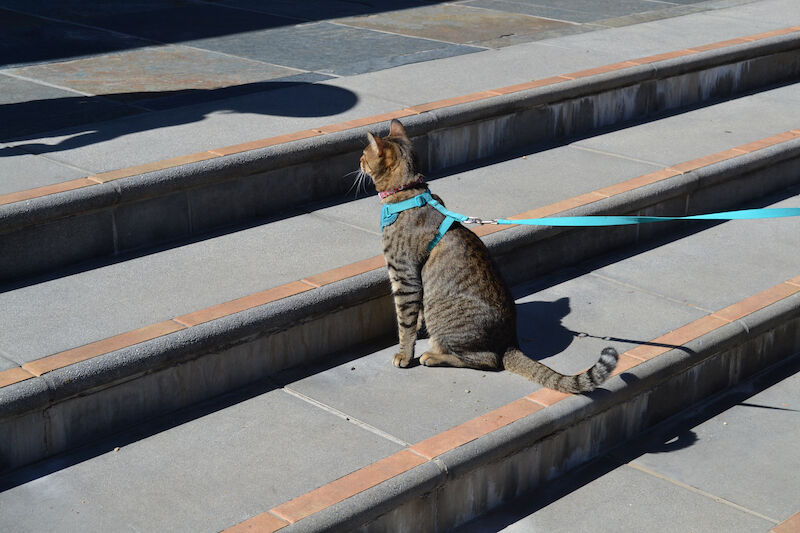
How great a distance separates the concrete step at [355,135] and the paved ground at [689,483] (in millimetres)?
2722

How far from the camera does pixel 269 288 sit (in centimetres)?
547

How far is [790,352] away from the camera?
20.6 feet

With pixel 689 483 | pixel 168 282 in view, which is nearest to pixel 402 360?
pixel 168 282

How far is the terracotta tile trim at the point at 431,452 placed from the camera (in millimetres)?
4090

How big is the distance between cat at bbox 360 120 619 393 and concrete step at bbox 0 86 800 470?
368mm

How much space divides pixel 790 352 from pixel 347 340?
2764 mm

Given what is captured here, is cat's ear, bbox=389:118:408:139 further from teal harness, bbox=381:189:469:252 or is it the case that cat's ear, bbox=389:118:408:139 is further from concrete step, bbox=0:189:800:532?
concrete step, bbox=0:189:800:532

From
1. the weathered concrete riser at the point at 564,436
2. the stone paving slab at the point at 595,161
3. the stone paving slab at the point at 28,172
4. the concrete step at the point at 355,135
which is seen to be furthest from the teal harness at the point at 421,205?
the stone paving slab at the point at 28,172

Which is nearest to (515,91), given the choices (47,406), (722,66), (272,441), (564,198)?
(564,198)

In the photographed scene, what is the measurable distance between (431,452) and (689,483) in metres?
1.35

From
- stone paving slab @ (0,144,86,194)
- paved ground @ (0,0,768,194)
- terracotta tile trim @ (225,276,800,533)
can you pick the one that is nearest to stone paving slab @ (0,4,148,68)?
paved ground @ (0,0,768,194)

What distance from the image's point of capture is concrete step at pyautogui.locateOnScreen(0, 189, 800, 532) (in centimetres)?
418

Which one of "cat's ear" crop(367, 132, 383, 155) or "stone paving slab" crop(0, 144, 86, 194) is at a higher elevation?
"cat's ear" crop(367, 132, 383, 155)

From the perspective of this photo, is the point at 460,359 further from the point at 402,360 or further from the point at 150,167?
the point at 150,167
